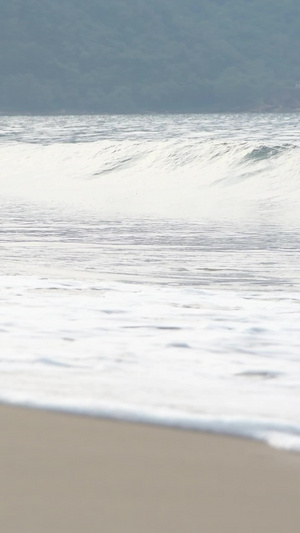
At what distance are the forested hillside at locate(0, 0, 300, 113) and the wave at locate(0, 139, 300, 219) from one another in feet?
252

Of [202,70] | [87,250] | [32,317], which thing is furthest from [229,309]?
[202,70]

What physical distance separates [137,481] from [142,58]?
111302 millimetres

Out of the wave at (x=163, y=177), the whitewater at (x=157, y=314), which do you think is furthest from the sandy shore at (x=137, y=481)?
the wave at (x=163, y=177)

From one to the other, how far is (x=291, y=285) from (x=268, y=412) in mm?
2898

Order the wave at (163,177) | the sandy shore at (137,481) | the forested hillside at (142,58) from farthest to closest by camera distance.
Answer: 1. the forested hillside at (142,58)
2. the wave at (163,177)
3. the sandy shore at (137,481)

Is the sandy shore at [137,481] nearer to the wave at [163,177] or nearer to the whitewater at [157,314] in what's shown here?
the whitewater at [157,314]

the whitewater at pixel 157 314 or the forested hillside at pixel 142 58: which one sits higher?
the forested hillside at pixel 142 58

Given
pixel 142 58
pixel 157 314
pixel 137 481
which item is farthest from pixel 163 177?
pixel 142 58

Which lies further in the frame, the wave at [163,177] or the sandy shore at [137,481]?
the wave at [163,177]

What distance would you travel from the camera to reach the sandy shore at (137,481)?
6.40ft

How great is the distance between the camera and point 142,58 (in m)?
110

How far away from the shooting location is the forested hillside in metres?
102

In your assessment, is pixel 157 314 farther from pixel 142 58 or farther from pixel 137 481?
pixel 142 58

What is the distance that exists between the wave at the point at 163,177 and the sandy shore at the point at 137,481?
8.72 meters
